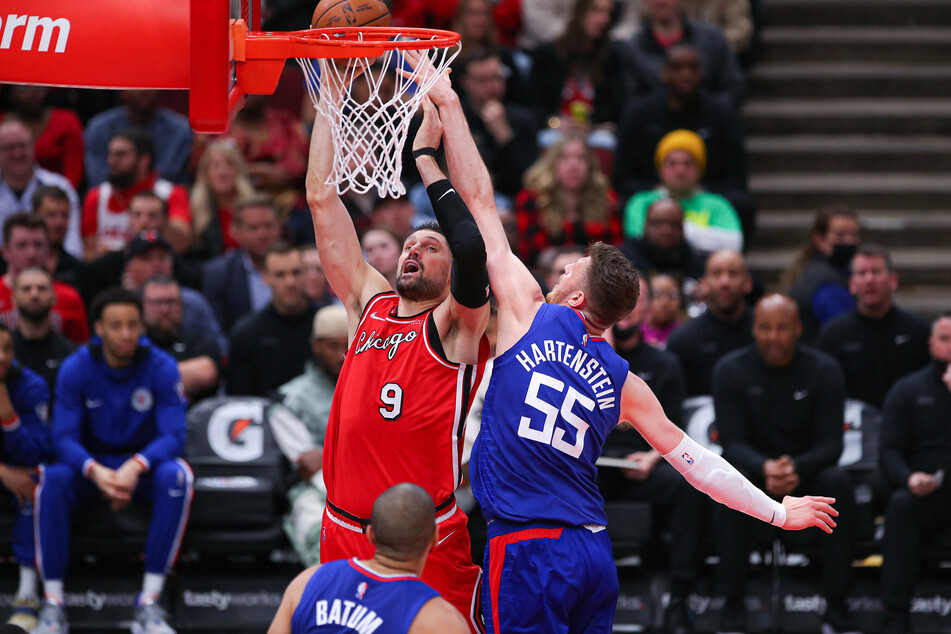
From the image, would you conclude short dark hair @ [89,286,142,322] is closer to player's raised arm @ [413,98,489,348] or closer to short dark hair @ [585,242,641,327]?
player's raised arm @ [413,98,489,348]

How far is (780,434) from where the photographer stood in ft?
26.4

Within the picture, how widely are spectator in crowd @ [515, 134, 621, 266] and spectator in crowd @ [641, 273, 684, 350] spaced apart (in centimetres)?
93

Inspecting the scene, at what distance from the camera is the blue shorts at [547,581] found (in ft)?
15.9

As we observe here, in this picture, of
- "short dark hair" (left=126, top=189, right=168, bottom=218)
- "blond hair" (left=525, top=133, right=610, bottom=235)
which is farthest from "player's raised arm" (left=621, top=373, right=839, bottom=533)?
"short dark hair" (left=126, top=189, right=168, bottom=218)

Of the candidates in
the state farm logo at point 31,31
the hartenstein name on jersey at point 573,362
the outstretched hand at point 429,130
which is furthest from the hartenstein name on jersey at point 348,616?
the state farm logo at point 31,31

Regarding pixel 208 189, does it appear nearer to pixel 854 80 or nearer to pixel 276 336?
pixel 276 336

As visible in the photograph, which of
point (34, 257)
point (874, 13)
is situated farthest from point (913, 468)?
point (874, 13)

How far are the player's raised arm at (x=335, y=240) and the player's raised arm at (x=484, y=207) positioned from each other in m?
0.60

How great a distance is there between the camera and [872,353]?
8.82 meters

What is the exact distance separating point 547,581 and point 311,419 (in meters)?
3.62

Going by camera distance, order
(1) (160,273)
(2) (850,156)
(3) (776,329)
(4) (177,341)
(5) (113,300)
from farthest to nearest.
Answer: (2) (850,156) → (1) (160,273) → (4) (177,341) → (5) (113,300) → (3) (776,329)

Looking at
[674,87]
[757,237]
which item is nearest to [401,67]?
[674,87]

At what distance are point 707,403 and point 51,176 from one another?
239 inches

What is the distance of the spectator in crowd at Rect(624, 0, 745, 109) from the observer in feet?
38.5
